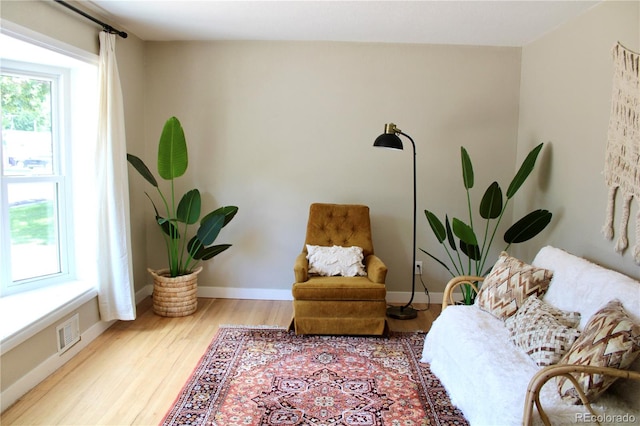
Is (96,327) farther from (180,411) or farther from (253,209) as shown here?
(253,209)

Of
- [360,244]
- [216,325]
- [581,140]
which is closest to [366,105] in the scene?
[360,244]

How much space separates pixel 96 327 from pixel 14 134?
4.79ft

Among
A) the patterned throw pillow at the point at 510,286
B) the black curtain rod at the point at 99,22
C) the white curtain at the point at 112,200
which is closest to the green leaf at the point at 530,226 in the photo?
the patterned throw pillow at the point at 510,286

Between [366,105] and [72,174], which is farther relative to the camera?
[366,105]

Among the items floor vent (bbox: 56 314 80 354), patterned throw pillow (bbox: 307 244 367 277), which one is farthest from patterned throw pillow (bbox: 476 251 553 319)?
floor vent (bbox: 56 314 80 354)

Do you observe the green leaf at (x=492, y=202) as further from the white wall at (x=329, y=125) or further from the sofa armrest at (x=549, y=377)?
the sofa armrest at (x=549, y=377)

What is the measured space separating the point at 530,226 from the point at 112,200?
10.2 feet

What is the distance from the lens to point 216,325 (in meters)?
3.69

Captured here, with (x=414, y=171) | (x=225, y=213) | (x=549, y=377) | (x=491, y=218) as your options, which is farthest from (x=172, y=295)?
(x=549, y=377)

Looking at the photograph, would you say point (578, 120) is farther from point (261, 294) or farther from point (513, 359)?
point (261, 294)

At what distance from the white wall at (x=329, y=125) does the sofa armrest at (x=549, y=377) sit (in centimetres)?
256

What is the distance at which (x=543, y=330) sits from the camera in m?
2.26

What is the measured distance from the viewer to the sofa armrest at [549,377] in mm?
1714

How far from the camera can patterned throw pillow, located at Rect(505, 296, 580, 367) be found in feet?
7.08
